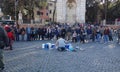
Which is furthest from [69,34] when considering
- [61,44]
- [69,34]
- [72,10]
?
[72,10]

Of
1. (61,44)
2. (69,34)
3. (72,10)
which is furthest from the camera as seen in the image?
(72,10)

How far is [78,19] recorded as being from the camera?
2387 inches

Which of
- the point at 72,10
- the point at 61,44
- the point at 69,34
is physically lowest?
the point at 69,34

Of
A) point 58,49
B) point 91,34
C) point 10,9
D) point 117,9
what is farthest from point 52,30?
point 117,9

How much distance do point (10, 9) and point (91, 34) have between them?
104 ft

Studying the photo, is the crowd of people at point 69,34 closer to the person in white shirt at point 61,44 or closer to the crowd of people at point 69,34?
the crowd of people at point 69,34

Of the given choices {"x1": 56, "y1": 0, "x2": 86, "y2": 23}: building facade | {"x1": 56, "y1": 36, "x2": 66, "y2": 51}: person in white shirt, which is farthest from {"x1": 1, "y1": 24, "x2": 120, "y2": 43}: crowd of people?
{"x1": 56, "y1": 0, "x2": 86, "y2": 23}: building facade

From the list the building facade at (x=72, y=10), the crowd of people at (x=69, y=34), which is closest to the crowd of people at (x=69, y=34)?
the crowd of people at (x=69, y=34)

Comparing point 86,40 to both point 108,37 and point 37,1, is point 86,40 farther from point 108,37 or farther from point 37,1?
point 37,1

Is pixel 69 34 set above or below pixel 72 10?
below

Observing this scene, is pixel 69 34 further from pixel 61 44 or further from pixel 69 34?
pixel 61 44

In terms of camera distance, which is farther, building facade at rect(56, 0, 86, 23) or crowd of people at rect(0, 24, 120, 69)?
building facade at rect(56, 0, 86, 23)

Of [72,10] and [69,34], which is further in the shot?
[72,10]

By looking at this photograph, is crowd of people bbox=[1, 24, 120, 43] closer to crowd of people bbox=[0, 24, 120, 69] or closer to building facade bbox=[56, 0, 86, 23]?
crowd of people bbox=[0, 24, 120, 69]
